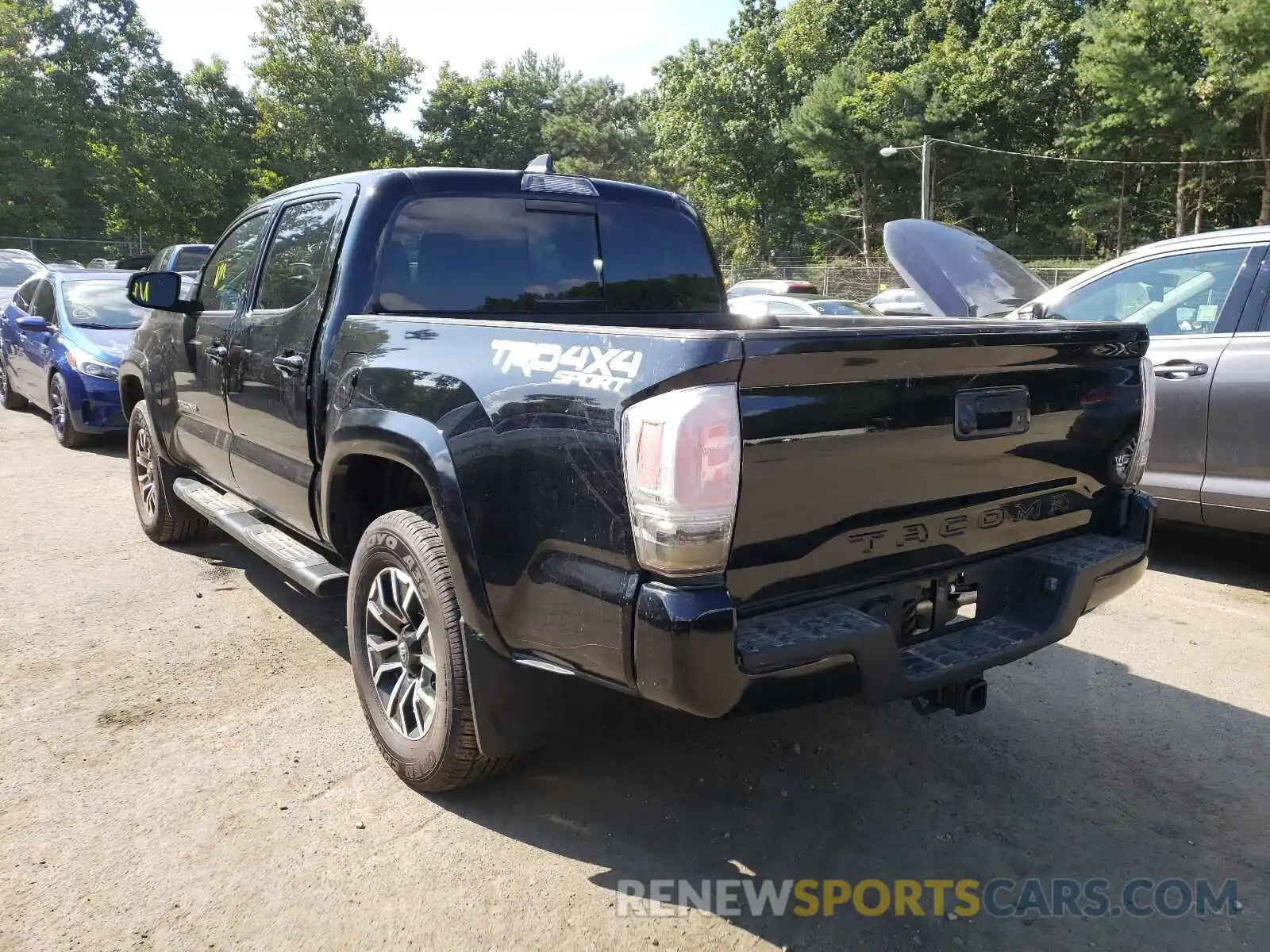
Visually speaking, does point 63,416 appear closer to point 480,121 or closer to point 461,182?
point 461,182

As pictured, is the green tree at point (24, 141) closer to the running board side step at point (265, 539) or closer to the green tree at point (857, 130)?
the green tree at point (857, 130)

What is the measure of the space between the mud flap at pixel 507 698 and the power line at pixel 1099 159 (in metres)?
43.7

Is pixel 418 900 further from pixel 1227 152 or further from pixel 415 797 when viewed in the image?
pixel 1227 152

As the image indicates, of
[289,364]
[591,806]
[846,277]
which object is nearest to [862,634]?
[591,806]

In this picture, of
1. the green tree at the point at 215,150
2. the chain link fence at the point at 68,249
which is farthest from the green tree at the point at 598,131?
the chain link fence at the point at 68,249

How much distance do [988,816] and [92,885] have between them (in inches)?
102

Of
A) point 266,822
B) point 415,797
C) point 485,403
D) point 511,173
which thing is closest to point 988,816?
point 415,797

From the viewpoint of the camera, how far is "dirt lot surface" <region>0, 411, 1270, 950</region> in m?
2.40

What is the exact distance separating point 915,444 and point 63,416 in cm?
883

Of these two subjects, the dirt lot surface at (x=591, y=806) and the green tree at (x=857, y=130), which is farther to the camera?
the green tree at (x=857, y=130)

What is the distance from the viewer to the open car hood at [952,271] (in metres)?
5.32

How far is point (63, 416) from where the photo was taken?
8.77m

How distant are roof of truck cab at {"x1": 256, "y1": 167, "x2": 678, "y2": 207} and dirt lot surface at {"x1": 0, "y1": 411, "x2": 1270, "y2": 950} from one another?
6.58 ft

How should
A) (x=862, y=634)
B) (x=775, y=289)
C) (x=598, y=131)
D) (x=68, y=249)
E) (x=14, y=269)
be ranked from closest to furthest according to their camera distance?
(x=862, y=634)
(x=14, y=269)
(x=775, y=289)
(x=68, y=249)
(x=598, y=131)
